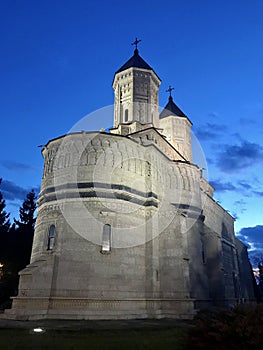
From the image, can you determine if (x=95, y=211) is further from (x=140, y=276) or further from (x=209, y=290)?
(x=209, y=290)

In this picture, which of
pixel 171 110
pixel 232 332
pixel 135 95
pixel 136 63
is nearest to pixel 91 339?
pixel 232 332

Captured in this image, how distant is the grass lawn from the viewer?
905cm

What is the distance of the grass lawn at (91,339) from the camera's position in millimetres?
9047

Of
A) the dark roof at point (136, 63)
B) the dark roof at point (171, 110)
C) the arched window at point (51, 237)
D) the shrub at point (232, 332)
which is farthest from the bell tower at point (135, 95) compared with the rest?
the shrub at point (232, 332)

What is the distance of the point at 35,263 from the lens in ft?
60.4

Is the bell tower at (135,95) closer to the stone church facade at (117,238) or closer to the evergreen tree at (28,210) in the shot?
the stone church facade at (117,238)

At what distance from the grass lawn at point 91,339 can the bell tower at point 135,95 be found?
2154cm

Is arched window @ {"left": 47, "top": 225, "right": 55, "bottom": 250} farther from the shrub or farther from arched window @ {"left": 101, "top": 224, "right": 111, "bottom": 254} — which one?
the shrub

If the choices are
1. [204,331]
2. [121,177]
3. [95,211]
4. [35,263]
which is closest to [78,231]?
[95,211]

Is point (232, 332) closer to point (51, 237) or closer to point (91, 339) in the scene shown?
point (91, 339)

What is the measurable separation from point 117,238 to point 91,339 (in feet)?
30.7

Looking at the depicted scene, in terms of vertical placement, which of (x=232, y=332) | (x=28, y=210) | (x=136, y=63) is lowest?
(x=232, y=332)

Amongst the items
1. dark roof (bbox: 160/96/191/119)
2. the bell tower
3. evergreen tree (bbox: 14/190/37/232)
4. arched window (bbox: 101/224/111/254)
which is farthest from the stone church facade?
evergreen tree (bbox: 14/190/37/232)

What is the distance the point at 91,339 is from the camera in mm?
Result: 10273
